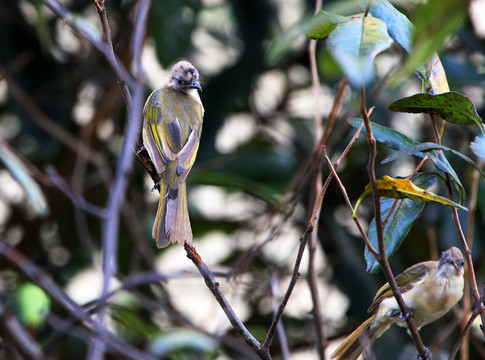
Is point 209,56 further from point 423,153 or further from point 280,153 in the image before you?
point 423,153

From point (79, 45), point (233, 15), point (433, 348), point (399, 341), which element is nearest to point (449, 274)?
point (433, 348)

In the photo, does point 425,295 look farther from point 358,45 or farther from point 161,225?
point 358,45

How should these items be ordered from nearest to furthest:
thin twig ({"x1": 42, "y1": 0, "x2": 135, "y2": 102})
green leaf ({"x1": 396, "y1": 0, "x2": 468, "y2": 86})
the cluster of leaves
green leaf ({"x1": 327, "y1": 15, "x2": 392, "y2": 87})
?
green leaf ({"x1": 396, "y1": 0, "x2": 468, "y2": 86}), green leaf ({"x1": 327, "y1": 15, "x2": 392, "y2": 87}), the cluster of leaves, thin twig ({"x1": 42, "y1": 0, "x2": 135, "y2": 102})

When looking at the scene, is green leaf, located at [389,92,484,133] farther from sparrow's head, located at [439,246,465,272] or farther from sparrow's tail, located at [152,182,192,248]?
sparrow's head, located at [439,246,465,272]

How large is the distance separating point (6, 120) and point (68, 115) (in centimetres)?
81

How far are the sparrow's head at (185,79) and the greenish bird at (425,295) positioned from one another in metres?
1.50

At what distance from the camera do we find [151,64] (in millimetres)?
6062

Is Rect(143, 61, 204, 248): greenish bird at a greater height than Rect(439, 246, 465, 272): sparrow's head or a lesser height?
greater

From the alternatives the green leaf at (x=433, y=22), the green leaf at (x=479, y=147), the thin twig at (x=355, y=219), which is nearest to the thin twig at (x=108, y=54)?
the thin twig at (x=355, y=219)

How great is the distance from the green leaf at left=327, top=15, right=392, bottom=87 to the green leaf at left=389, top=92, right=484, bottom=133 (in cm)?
28

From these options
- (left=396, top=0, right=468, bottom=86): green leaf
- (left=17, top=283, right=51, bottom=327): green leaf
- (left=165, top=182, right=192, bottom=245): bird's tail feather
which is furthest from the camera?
(left=17, top=283, right=51, bottom=327): green leaf

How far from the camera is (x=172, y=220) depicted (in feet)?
8.23

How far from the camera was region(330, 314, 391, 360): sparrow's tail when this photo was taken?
2.78 metres

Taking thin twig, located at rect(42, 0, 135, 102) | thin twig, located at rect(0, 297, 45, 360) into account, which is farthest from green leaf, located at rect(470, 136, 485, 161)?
thin twig, located at rect(0, 297, 45, 360)
